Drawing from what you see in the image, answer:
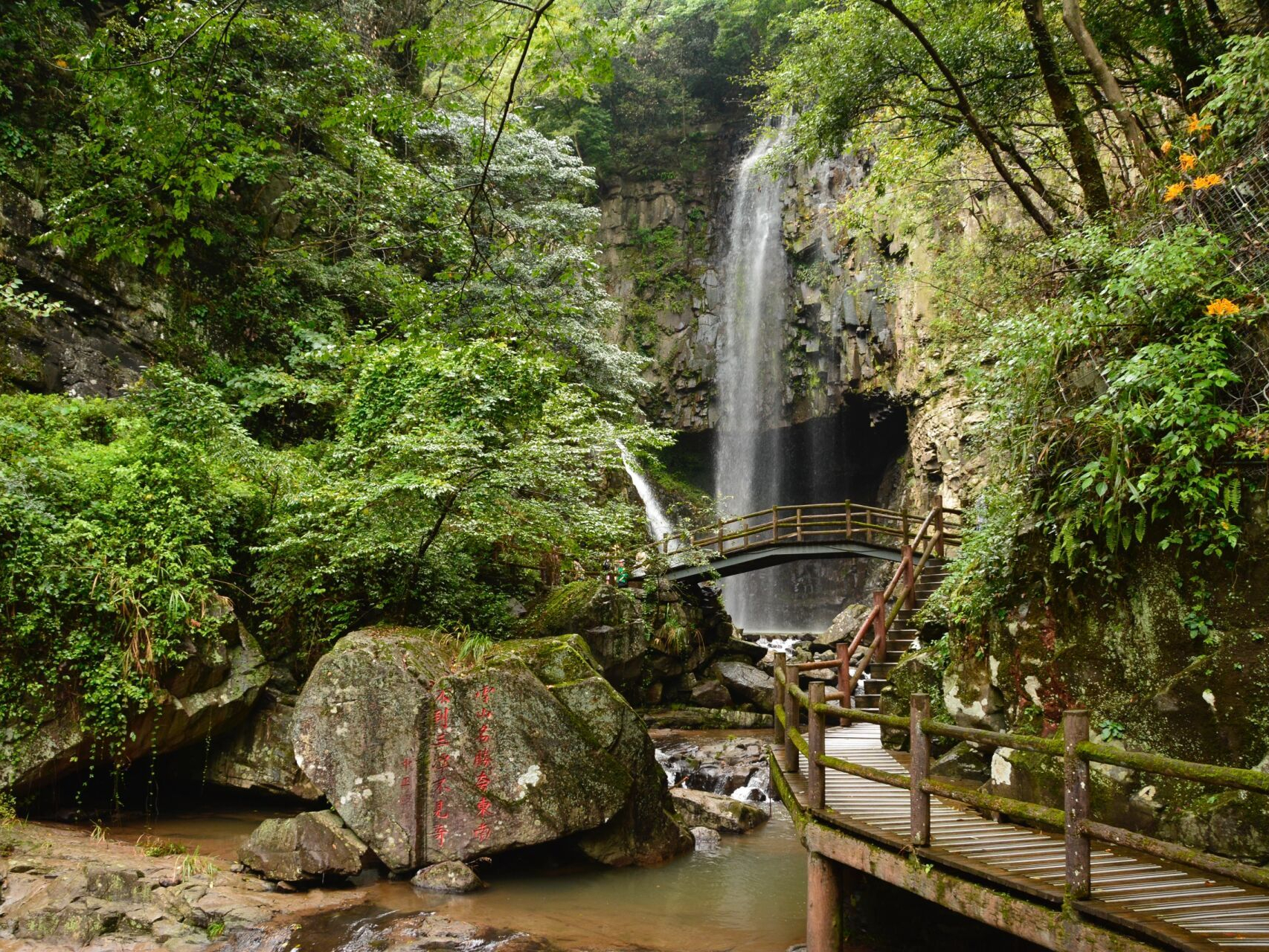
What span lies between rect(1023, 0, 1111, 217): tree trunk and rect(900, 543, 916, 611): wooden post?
5.13 m

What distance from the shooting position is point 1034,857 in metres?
4.35

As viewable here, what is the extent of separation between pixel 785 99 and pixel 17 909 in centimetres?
1118

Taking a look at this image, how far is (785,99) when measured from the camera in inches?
409

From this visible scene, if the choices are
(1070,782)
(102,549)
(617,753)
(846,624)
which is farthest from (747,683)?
(1070,782)

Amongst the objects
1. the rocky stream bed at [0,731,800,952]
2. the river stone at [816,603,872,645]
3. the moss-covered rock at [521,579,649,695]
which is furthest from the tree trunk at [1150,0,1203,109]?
the river stone at [816,603,872,645]

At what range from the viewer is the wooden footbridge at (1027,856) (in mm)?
3246

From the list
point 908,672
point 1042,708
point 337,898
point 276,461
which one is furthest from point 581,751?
point 276,461

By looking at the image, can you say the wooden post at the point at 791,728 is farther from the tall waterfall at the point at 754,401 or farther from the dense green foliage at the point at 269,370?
the tall waterfall at the point at 754,401

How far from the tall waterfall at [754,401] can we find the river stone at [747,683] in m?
8.41

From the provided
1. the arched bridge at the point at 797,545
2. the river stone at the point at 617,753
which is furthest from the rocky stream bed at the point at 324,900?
the arched bridge at the point at 797,545

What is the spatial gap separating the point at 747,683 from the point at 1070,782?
13510 millimetres

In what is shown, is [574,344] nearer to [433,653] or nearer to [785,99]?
[785,99]

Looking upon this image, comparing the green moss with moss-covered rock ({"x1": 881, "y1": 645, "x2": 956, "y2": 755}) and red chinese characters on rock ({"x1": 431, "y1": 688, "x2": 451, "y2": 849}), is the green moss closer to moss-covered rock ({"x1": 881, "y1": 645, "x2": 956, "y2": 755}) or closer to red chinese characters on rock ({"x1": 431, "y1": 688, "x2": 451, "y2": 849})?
red chinese characters on rock ({"x1": 431, "y1": 688, "x2": 451, "y2": 849})

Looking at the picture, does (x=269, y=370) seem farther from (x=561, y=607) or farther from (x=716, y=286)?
(x=716, y=286)
